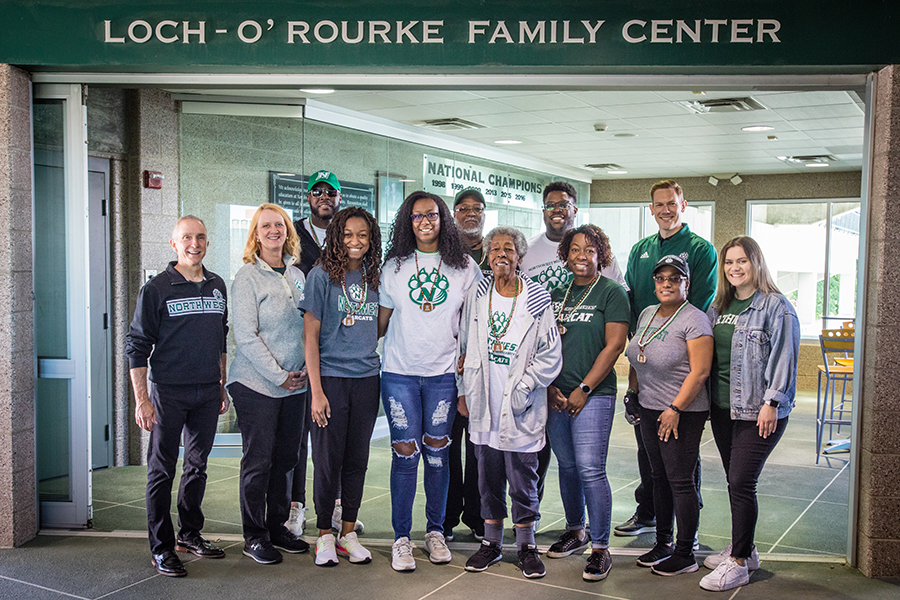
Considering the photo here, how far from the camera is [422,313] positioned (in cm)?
368

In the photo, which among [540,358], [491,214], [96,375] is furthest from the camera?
[491,214]

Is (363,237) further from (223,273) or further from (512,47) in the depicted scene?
(223,273)

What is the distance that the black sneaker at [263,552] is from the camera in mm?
3773

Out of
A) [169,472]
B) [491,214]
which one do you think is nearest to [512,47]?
[169,472]

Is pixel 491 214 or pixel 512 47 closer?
pixel 512 47

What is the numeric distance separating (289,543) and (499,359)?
4.67 feet

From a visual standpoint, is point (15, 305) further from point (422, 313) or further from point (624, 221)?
point (624, 221)

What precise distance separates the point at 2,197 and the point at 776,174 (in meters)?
10.6

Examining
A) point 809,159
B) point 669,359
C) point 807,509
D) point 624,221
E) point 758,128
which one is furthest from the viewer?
point 624,221

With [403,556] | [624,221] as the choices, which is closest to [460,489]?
[403,556]

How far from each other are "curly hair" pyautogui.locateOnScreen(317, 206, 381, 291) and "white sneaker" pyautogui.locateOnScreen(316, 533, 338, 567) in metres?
1.21

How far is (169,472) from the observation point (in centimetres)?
365

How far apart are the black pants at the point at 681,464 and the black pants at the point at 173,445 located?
2.06 m

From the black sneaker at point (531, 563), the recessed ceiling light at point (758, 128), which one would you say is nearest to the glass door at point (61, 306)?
the black sneaker at point (531, 563)
